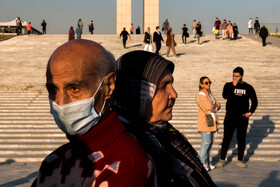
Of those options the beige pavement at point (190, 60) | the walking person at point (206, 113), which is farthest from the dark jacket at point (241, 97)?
the beige pavement at point (190, 60)

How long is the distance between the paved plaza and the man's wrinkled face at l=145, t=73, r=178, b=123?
5030 mm

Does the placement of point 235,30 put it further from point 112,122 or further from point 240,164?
point 112,122

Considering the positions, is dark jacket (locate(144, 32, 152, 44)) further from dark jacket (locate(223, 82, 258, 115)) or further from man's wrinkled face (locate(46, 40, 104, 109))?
man's wrinkled face (locate(46, 40, 104, 109))

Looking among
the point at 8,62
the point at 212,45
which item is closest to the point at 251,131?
the point at 8,62

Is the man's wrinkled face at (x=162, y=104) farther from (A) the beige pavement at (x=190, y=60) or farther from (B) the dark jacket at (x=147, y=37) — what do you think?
(B) the dark jacket at (x=147, y=37)

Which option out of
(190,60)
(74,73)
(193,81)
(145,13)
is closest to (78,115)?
(74,73)

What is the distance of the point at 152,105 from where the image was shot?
180cm

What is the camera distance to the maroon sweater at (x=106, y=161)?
133cm

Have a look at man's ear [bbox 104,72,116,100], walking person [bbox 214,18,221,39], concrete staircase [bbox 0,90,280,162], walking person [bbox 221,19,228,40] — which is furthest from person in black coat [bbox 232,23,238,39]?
man's ear [bbox 104,72,116,100]

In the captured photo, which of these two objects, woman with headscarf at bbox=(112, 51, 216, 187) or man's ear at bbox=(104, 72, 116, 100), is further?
woman with headscarf at bbox=(112, 51, 216, 187)

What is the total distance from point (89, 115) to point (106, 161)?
17cm

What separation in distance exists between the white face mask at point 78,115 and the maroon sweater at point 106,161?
3 centimetres

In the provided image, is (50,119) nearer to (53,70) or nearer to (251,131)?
(251,131)

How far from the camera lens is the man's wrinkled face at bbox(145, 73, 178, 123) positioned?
1796mm
